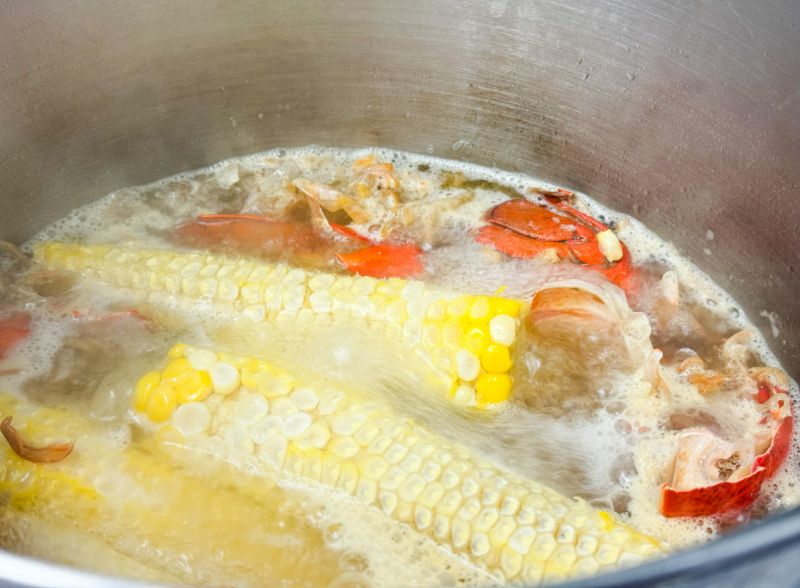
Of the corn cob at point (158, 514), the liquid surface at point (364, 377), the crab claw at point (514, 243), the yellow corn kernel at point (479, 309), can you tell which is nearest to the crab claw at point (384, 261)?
the liquid surface at point (364, 377)

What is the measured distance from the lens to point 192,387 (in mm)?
1590

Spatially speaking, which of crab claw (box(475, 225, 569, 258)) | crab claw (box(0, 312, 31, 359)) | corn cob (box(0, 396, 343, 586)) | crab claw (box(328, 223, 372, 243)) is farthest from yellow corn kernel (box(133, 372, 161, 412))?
crab claw (box(475, 225, 569, 258))

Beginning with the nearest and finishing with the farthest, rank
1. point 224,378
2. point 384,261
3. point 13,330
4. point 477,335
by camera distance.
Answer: point 224,378, point 477,335, point 13,330, point 384,261

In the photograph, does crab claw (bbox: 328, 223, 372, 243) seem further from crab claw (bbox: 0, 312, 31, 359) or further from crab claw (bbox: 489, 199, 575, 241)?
crab claw (bbox: 0, 312, 31, 359)

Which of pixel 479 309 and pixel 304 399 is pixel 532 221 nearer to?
pixel 479 309

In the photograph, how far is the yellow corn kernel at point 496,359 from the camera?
67.9 inches

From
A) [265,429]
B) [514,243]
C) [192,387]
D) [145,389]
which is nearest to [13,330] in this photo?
[145,389]

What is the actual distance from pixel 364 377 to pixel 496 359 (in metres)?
0.30

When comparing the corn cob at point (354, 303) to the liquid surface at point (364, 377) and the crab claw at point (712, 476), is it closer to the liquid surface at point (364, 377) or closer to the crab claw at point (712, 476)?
the liquid surface at point (364, 377)

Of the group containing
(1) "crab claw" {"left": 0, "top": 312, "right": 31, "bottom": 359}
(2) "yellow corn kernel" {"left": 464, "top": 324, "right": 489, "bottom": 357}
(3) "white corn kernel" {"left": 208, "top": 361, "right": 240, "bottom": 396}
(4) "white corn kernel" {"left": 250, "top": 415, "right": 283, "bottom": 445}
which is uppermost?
(2) "yellow corn kernel" {"left": 464, "top": 324, "right": 489, "bottom": 357}

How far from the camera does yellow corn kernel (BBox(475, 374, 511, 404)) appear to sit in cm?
179

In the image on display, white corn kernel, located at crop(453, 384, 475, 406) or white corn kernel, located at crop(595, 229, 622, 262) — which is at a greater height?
white corn kernel, located at crop(595, 229, 622, 262)

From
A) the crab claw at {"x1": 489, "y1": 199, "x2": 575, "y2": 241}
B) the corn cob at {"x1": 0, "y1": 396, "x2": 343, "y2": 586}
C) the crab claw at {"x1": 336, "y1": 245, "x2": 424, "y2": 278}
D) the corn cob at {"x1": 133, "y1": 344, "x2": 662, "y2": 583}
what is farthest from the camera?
the crab claw at {"x1": 489, "y1": 199, "x2": 575, "y2": 241}

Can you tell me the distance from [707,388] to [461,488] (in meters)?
0.79
